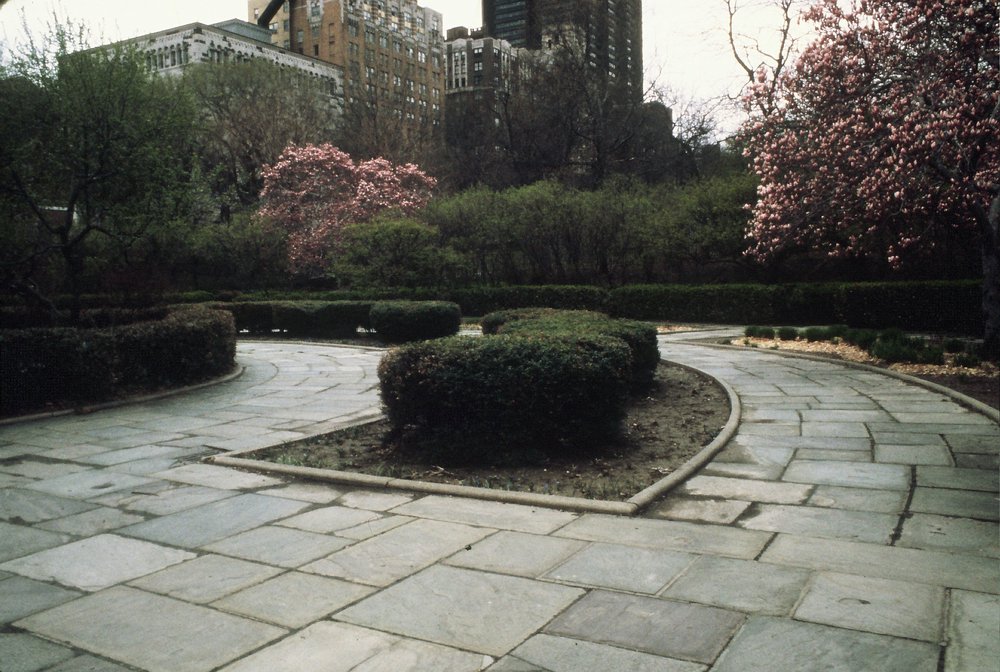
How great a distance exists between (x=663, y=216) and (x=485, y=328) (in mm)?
13534

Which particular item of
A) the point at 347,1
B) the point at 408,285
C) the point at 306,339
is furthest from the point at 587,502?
the point at 347,1

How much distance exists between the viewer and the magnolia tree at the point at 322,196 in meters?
28.9

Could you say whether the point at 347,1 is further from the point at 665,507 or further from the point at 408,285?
the point at 665,507

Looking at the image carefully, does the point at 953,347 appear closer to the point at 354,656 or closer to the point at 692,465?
the point at 692,465

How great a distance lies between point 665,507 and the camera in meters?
4.50

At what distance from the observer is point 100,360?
29.7 ft

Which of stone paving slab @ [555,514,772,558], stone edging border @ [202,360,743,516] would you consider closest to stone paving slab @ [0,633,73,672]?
stone paving slab @ [555,514,772,558]

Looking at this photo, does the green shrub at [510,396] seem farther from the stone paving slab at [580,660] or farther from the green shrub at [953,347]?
the green shrub at [953,347]

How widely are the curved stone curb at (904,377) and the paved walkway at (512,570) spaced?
109cm

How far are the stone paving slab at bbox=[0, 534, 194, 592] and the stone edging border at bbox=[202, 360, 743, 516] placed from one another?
4.88ft

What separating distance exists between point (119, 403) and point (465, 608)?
7.37 m

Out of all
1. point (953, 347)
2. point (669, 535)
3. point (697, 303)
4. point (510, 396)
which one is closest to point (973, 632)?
point (669, 535)

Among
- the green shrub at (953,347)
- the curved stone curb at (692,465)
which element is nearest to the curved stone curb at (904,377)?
the green shrub at (953,347)

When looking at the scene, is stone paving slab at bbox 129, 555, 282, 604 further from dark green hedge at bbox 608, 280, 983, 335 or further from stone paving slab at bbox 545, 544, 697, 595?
dark green hedge at bbox 608, 280, 983, 335
